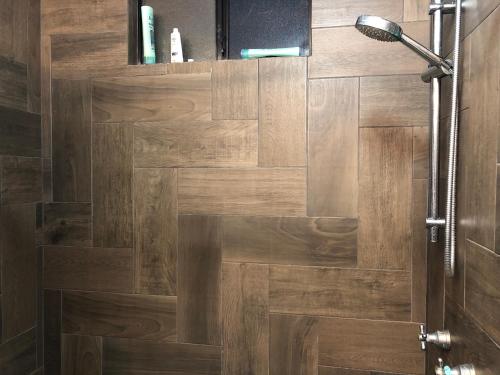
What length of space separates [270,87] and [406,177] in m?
0.55

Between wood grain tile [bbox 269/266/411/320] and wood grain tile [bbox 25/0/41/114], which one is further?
wood grain tile [bbox 25/0/41/114]

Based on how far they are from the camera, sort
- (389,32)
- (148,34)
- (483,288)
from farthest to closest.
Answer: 1. (148,34)
2. (389,32)
3. (483,288)

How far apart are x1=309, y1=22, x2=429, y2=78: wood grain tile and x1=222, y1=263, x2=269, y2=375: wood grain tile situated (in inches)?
28.7

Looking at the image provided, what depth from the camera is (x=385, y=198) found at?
1.34m

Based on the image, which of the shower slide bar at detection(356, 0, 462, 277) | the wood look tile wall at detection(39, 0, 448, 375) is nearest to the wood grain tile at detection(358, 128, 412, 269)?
the wood look tile wall at detection(39, 0, 448, 375)

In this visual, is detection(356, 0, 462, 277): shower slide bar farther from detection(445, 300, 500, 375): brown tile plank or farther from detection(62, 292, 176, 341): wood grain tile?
detection(62, 292, 176, 341): wood grain tile

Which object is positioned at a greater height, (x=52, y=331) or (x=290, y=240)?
(x=290, y=240)

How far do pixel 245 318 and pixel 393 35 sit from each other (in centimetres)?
103

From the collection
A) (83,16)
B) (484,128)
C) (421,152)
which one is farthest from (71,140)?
(484,128)

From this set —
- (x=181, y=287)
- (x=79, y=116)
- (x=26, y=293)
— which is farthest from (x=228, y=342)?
(x=79, y=116)

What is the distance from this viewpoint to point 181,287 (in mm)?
1489

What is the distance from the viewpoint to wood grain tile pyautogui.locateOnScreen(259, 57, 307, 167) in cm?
138

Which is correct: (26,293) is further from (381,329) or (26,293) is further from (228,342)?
(381,329)

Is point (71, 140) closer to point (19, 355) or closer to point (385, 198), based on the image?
point (19, 355)
